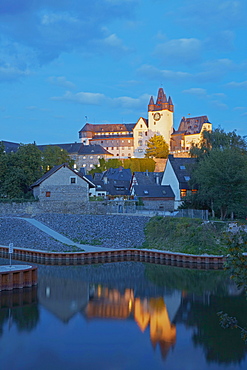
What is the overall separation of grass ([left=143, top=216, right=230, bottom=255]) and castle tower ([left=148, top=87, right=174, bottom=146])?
76565mm

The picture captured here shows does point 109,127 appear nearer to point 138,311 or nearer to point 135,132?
point 135,132

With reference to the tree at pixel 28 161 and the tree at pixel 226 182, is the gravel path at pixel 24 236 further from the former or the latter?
the tree at pixel 226 182

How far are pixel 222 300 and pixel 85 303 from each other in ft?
23.3

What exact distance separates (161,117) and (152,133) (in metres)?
4.76

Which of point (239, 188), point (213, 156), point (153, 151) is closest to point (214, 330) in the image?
point (239, 188)

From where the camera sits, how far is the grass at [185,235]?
3309cm

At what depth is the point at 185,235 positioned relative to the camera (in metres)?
34.8

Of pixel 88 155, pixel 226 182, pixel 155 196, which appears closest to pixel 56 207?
pixel 155 196

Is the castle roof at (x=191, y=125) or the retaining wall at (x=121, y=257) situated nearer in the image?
the retaining wall at (x=121, y=257)

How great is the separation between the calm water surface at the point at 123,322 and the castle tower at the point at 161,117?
85531 mm

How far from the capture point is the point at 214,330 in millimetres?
17891

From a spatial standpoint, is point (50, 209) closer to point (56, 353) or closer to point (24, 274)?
point (24, 274)

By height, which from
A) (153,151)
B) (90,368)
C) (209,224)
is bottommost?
(90,368)

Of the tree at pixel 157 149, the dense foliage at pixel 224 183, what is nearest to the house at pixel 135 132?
the tree at pixel 157 149
